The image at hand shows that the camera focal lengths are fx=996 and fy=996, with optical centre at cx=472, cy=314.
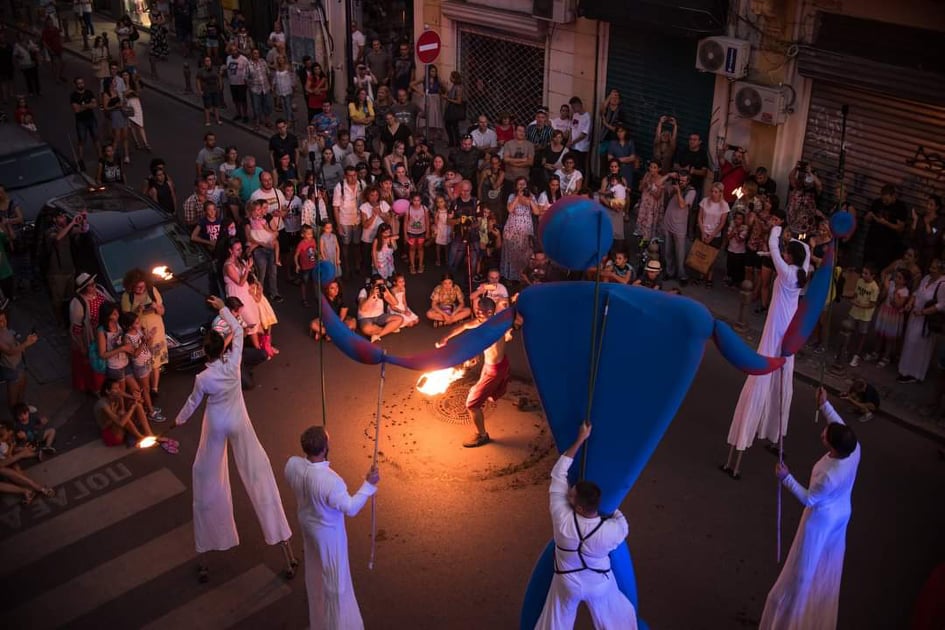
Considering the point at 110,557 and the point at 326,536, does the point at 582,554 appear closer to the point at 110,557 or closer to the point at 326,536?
the point at 326,536

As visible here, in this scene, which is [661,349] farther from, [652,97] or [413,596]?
[652,97]

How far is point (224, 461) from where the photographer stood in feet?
27.3

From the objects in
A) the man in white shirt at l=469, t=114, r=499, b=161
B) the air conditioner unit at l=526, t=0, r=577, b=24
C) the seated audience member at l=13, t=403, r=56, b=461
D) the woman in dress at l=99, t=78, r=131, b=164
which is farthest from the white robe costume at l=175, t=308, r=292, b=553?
the woman in dress at l=99, t=78, r=131, b=164

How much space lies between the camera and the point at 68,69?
84.0ft

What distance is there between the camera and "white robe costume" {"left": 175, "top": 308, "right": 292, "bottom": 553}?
807cm

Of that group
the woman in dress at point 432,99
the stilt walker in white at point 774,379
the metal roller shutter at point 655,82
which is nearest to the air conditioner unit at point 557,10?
the metal roller shutter at point 655,82

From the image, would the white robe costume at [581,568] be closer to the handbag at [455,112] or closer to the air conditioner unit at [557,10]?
the air conditioner unit at [557,10]

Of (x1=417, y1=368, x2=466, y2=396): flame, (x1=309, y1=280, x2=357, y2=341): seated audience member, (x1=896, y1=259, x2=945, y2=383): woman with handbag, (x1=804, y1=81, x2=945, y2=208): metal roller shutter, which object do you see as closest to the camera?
(x1=896, y1=259, x2=945, y2=383): woman with handbag

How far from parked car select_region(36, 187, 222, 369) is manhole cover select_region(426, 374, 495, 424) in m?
2.94

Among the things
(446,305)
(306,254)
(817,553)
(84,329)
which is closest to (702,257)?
(446,305)

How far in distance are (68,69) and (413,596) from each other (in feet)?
71.0

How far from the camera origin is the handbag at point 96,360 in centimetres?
1070

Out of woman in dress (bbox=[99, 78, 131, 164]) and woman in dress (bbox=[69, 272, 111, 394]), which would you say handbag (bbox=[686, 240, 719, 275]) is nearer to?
woman in dress (bbox=[69, 272, 111, 394])

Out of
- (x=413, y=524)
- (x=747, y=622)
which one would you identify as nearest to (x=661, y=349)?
(x=747, y=622)
